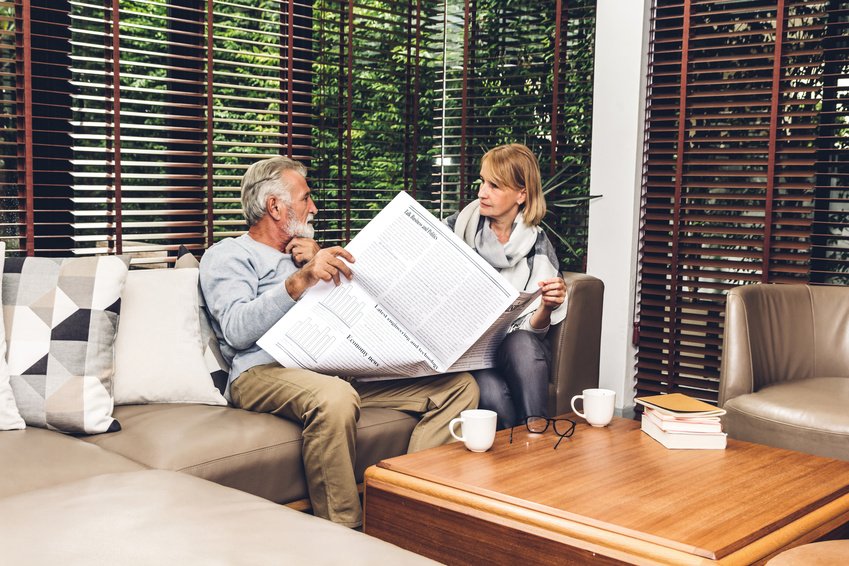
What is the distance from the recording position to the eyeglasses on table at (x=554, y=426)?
→ 218cm

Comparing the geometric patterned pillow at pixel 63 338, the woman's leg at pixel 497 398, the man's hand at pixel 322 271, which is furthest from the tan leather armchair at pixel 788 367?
the geometric patterned pillow at pixel 63 338

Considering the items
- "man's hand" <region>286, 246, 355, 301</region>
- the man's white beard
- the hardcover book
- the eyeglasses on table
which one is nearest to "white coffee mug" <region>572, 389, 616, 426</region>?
the eyeglasses on table

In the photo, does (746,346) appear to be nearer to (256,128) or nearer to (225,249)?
(225,249)

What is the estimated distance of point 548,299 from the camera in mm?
2713

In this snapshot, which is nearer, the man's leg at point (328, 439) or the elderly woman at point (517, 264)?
the man's leg at point (328, 439)

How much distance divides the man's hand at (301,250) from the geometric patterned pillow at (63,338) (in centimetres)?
57

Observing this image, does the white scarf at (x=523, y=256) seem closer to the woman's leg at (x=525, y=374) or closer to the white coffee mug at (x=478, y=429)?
the woman's leg at (x=525, y=374)

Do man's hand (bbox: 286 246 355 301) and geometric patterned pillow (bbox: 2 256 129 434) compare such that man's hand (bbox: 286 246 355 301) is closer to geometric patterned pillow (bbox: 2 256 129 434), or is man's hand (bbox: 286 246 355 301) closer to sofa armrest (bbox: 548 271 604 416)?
geometric patterned pillow (bbox: 2 256 129 434)

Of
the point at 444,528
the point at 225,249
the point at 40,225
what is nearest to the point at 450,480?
the point at 444,528

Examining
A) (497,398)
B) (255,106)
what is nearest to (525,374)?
(497,398)

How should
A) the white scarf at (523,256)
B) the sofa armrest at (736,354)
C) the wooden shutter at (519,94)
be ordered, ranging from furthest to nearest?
the wooden shutter at (519,94) < the white scarf at (523,256) < the sofa armrest at (736,354)

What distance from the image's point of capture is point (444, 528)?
1.73 m

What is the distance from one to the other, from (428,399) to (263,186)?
0.86 m

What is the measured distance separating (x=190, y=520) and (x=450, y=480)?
2.20 feet
